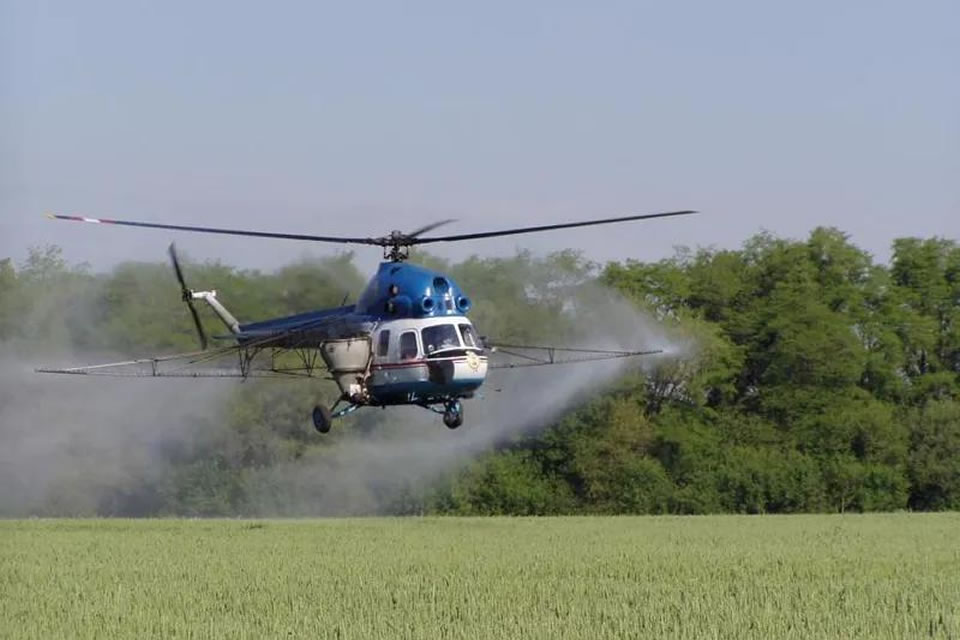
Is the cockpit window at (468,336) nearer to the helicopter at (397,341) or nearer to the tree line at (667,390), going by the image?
the helicopter at (397,341)

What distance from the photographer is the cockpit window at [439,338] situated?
3447 centimetres

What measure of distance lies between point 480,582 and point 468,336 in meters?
5.92

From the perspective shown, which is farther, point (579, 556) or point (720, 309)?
point (720, 309)

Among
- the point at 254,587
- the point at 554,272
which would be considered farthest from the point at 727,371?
the point at 254,587

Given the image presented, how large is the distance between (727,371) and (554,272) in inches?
534

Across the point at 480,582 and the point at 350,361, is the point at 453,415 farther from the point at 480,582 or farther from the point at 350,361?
the point at 480,582

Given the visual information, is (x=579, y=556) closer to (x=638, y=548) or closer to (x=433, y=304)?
(x=638, y=548)

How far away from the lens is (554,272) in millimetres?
60156

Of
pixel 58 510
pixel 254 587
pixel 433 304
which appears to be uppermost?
pixel 433 304

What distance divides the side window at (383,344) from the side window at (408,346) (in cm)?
42

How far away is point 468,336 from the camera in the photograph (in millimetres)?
Answer: 34812

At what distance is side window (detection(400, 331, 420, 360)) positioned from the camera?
114 feet

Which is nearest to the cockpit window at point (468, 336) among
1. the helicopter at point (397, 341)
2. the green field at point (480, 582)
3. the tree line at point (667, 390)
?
the helicopter at point (397, 341)

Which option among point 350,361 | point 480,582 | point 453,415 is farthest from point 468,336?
point 480,582
